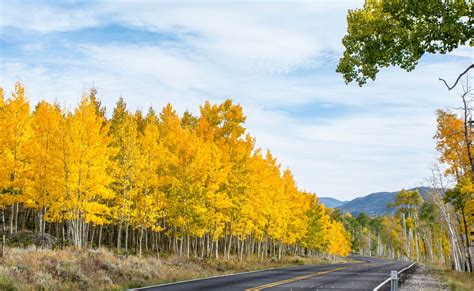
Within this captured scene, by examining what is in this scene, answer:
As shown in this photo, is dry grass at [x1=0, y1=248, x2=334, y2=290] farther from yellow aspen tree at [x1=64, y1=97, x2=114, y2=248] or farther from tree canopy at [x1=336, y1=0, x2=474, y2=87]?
tree canopy at [x1=336, y1=0, x2=474, y2=87]

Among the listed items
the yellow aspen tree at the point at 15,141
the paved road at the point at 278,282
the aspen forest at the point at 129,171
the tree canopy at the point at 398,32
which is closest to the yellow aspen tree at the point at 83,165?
the aspen forest at the point at 129,171

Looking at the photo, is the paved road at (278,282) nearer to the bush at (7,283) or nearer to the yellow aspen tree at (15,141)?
the bush at (7,283)

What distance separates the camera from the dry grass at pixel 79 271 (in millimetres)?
13883

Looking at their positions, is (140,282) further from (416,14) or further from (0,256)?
(416,14)

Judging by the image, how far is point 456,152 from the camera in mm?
29984

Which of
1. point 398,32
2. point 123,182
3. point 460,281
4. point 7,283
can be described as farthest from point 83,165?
point 460,281

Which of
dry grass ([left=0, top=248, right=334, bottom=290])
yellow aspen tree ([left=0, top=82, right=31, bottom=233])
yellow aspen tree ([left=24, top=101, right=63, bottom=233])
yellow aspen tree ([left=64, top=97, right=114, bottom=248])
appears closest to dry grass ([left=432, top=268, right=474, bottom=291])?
dry grass ([left=0, top=248, right=334, bottom=290])

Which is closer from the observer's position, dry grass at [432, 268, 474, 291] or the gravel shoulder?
Answer: dry grass at [432, 268, 474, 291]

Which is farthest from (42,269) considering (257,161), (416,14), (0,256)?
(257,161)

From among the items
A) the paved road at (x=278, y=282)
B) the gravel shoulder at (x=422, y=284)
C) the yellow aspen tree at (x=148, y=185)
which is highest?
the yellow aspen tree at (x=148, y=185)

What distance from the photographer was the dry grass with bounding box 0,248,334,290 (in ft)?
45.5

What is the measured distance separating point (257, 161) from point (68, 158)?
1721 cm

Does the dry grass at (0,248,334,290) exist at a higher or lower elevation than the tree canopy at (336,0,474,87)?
lower

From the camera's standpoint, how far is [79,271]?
630 inches
